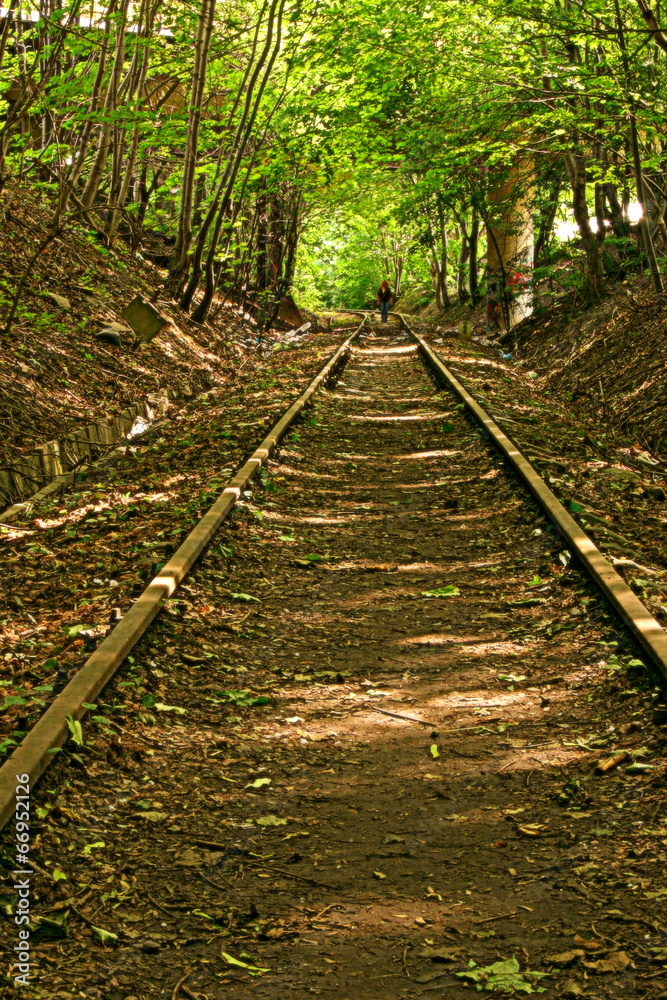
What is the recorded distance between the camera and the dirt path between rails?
2.80 metres

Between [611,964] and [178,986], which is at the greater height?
[178,986]

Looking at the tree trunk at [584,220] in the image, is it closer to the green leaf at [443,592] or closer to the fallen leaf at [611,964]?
the green leaf at [443,592]

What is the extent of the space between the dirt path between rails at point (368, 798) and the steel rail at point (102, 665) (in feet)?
0.37

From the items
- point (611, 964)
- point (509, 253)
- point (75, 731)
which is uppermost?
point (509, 253)

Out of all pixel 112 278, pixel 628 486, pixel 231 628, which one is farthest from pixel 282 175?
pixel 231 628

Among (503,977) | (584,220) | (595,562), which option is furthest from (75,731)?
(584,220)

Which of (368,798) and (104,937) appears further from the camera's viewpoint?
(368,798)

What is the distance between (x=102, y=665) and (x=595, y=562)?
2859 millimetres

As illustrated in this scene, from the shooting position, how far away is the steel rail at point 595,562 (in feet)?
14.3

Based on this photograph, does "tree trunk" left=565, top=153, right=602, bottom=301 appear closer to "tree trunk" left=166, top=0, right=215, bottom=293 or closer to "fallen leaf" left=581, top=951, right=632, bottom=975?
"tree trunk" left=166, top=0, right=215, bottom=293

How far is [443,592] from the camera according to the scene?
5.82m

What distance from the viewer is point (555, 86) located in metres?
12.0

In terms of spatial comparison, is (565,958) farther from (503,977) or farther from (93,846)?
(93,846)

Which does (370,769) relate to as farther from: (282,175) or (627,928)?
(282,175)
